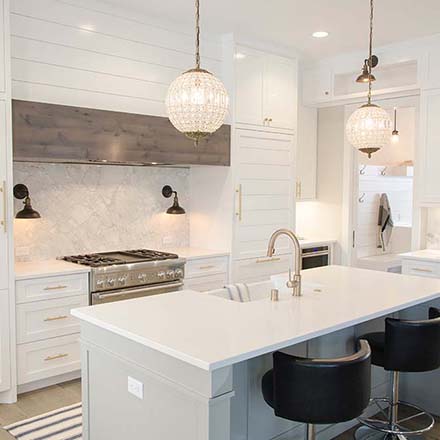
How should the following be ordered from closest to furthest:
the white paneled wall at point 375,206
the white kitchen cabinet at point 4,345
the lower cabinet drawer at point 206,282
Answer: the white kitchen cabinet at point 4,345 → the lower cabinet drawer at point 206,282 → the white paneled wall at point 375,206

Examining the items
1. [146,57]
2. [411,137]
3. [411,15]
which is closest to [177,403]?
[146,57]

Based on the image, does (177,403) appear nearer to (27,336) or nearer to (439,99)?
(27,336)

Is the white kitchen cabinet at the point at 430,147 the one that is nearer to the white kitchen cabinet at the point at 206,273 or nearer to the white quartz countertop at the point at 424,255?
the white quartz countertop at the point at 424,255

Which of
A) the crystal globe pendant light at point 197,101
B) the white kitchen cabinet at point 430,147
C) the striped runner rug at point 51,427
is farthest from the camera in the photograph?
the white kitchen cabinet at point 430,147

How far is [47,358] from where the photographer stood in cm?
363

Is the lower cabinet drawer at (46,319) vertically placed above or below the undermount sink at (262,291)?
below

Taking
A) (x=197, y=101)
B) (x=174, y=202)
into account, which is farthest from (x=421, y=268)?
(x=197, y=101)

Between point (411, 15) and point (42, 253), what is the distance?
11.6ft

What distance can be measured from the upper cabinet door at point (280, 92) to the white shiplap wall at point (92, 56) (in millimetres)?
870

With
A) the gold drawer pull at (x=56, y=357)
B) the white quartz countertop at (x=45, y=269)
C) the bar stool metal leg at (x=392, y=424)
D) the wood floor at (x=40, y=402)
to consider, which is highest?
the white quartz countertop at (x=45, y=269)

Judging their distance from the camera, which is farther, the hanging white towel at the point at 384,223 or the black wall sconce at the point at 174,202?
the hanging white towel at the point at 384,223

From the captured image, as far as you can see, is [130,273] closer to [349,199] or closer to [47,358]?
[47,358]

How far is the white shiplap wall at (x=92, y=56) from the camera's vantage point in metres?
3.61

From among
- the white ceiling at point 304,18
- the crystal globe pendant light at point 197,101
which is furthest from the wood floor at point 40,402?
the white ceiling at point 304,18
